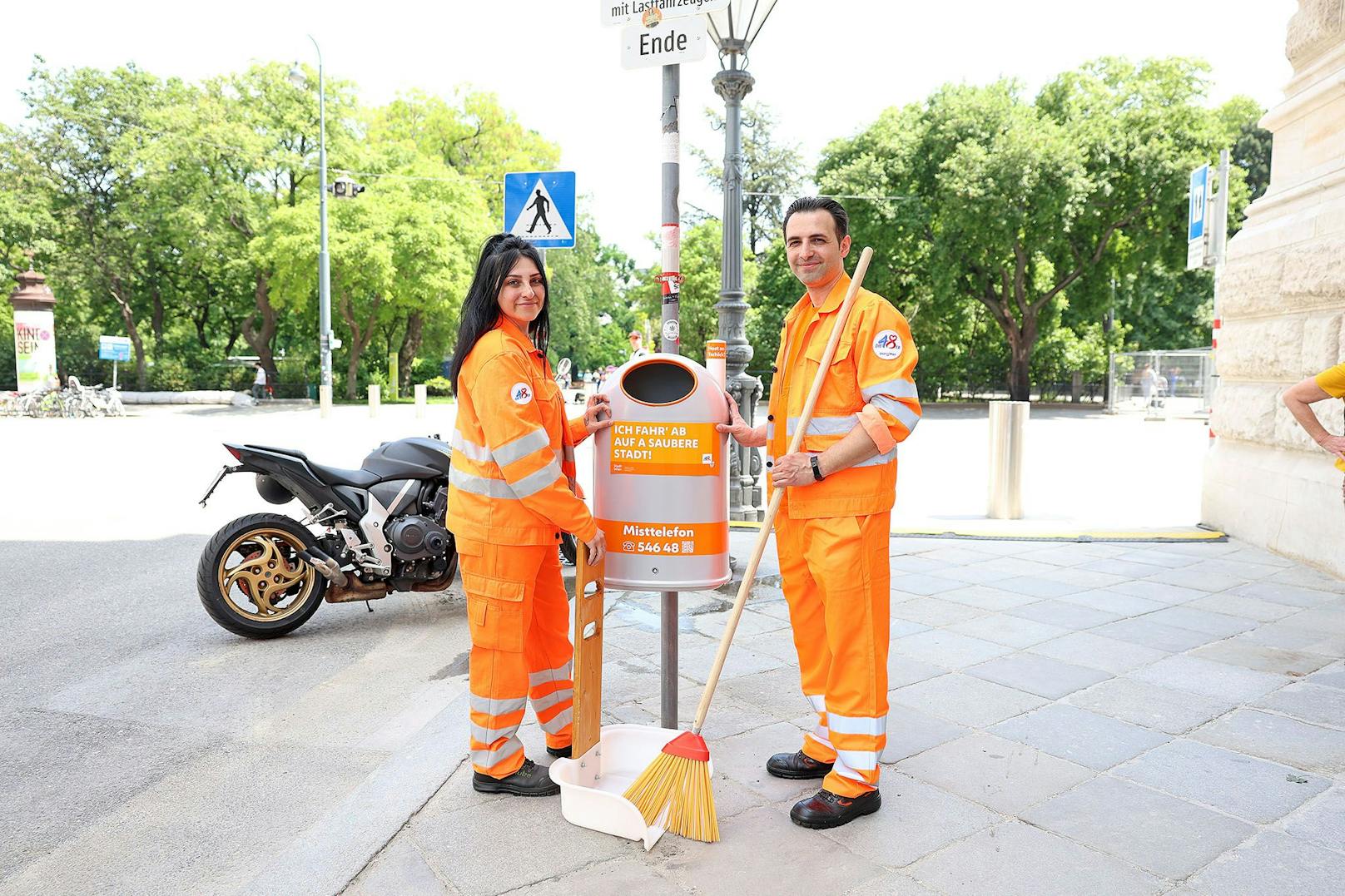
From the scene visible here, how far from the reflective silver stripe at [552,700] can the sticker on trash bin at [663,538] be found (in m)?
0.63

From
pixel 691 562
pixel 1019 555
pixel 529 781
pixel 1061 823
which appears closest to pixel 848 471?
pixel 691 562

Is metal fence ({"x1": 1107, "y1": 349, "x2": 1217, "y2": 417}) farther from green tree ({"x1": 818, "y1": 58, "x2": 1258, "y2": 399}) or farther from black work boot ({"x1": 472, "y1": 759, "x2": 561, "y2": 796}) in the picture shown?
black work boot ({"x1": 472, "y1": 759, "x2": 561, "y2": 796})

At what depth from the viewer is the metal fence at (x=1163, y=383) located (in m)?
26.3

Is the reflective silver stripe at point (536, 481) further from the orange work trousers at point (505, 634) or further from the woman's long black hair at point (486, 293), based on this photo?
the woman's long black hair at point (486, 293)

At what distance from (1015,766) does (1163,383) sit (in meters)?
27.1

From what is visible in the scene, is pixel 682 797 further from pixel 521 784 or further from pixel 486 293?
pixel 486 293

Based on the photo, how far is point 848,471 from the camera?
9.53 feet

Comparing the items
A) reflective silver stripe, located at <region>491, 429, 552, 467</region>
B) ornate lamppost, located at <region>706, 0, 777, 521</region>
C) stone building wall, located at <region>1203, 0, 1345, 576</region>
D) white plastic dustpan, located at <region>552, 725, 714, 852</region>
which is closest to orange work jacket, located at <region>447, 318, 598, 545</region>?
reflective silver stripe, located at <region>491, 429, 552, 467</region>

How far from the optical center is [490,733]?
3088 mm

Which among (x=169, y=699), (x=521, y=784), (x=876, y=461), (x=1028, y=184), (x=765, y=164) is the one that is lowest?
(x=169, y=699)

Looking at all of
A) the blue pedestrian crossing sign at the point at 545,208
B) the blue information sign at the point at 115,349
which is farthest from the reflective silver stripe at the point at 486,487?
the blue information sign at the point at 115,349

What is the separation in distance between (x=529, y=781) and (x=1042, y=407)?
1299 inches

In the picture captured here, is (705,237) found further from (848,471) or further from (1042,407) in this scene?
(848,471)

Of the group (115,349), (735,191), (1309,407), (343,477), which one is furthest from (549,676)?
(115,349)
